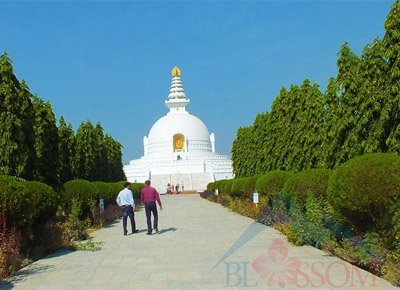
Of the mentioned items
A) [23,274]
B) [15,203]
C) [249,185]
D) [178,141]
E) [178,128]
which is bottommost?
[23,274]

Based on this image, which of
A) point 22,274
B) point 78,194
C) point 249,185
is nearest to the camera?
point 22,274

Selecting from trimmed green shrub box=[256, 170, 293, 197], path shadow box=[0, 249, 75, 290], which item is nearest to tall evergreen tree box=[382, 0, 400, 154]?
trimmed green shrub box=[256, 170, 293, 197]

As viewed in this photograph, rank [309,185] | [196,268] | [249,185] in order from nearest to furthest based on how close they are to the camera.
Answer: [196,268] < [309,185] < [249,185]

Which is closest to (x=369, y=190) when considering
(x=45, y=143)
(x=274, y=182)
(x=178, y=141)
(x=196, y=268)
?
(x=196, y=268)

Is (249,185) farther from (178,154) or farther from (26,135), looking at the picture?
(178,154)

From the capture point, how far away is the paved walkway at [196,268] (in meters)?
7.39

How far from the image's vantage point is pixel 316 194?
11.8 m

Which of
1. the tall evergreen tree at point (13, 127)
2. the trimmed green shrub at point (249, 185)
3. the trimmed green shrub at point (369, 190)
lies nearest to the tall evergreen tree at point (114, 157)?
the trimmed green shrub at point (249, 185)

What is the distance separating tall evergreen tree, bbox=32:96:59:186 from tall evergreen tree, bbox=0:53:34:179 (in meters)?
0.65

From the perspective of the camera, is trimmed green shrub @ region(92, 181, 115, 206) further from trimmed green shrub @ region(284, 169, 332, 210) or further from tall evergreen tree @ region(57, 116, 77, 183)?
trimmed green shrub @ region(284, 169, 332, 210)

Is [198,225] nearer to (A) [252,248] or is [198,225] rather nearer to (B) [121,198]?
(B) [121,198]

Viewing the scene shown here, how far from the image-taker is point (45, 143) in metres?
17.9

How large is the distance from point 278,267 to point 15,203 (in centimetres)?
500

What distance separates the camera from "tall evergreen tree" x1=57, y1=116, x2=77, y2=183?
74.1 feet
